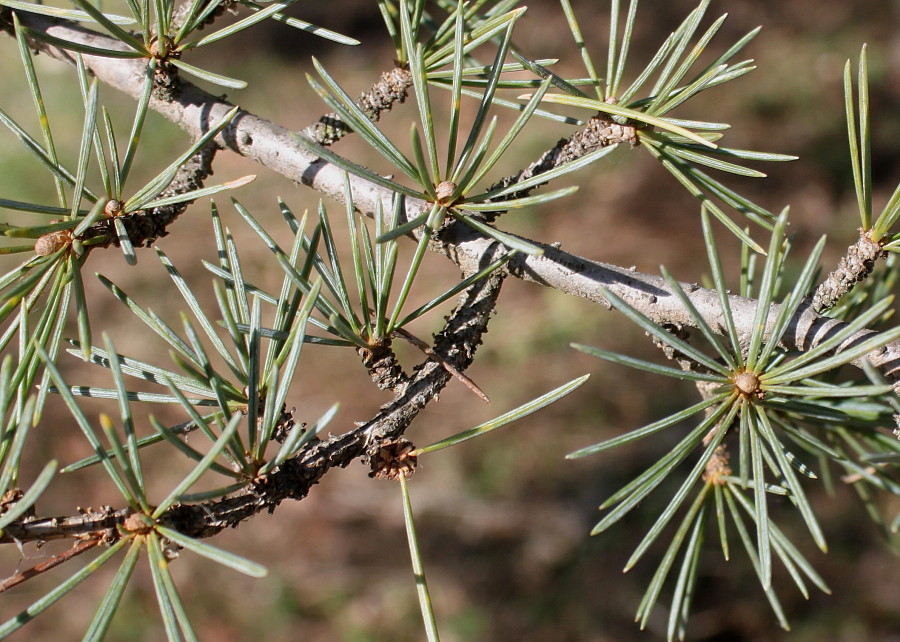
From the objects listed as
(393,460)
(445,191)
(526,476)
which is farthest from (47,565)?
(526,476)

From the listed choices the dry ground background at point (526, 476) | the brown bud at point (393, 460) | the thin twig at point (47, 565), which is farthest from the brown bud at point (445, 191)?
the dry ground background at point (526, 476)

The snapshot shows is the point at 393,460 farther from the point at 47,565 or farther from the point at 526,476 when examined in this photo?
the point at 526,476

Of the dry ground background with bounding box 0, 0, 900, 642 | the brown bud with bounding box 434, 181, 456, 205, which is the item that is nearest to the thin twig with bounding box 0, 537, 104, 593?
the brown bud with bounding box 434, 181, 456, 205

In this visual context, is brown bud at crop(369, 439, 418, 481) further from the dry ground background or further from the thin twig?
the dry ground background

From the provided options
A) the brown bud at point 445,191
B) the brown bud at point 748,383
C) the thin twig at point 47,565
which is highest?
the brown bud at point 445,191

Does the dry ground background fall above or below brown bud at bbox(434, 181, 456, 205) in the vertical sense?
above

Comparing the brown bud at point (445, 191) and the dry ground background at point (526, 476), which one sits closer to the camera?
the brown bud at point (445, 191)

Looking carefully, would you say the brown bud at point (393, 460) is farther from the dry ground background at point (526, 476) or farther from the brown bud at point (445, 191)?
the dry ground background at point (526, 476)

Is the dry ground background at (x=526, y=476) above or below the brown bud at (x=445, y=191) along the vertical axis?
above

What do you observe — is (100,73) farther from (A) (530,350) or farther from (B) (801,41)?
(B) (801,41)
